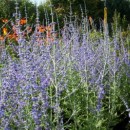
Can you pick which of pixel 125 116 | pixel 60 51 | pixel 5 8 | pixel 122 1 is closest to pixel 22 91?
pixel 60 51

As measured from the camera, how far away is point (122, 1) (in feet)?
85.8

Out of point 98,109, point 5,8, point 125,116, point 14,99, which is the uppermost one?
point 5,8

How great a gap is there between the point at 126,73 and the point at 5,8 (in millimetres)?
10284

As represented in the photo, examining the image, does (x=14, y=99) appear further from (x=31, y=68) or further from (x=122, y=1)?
(x=122, y=1)

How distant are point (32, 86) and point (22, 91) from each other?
10cm

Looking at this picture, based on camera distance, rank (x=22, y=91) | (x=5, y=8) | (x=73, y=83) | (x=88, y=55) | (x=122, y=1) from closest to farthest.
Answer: (x=22, y=91) → (x=73, y=83) → (x=88, y=55) → (x=5, y=8) → (x=122, y=1)

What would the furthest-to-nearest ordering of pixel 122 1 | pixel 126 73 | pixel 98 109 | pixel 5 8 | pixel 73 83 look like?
1. pixel 122 1
2. pixel 5 8
3. pixel 126 73
4. pixel 73 83
5. pixel 98 109

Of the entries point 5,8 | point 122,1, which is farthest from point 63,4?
point 122,1

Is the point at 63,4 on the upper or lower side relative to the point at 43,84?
upper

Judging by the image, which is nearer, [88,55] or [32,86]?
[32,86]

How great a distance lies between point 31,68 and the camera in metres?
3.92

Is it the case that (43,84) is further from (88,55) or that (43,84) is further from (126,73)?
(126,73)

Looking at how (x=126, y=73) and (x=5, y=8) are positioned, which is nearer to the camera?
(x=126, y=73)

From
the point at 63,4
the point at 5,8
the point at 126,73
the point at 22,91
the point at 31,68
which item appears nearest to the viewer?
the point at 22,91
